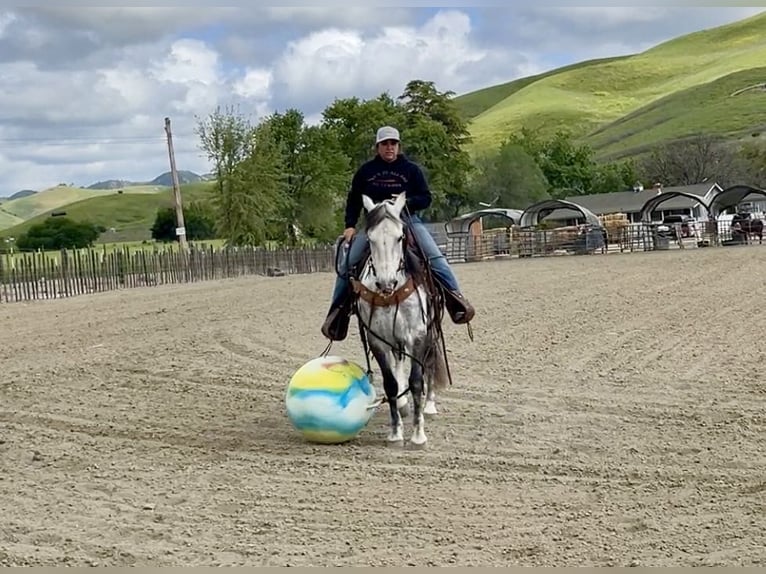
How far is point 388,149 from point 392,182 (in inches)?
10.9

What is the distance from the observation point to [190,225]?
77.6 m

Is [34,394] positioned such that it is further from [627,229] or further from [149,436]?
[627,229]

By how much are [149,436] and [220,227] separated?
44.4 metres

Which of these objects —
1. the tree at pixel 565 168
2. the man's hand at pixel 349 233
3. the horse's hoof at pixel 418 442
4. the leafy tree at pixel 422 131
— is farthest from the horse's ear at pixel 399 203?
the tree at pixel 565 168

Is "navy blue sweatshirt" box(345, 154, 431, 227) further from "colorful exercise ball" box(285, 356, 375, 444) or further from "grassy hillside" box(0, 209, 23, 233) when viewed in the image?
"grassy hillside" box(0, 209, 23, 233)

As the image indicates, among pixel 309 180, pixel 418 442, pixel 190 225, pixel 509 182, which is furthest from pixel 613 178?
pixel 418 442

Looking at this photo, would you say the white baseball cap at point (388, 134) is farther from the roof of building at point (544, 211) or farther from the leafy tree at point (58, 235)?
the leafy tree at point (58, 235)

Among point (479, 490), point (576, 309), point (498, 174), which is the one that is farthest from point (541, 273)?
point (498, 174)

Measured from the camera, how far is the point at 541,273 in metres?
29.2

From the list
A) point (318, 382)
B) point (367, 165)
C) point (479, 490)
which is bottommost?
point (479, 490)

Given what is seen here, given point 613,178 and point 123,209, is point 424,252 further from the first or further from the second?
point 123,209

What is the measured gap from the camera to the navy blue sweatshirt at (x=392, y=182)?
797cm

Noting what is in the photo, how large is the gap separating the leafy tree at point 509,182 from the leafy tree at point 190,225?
27.4 meters

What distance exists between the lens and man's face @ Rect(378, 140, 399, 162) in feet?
26.0
